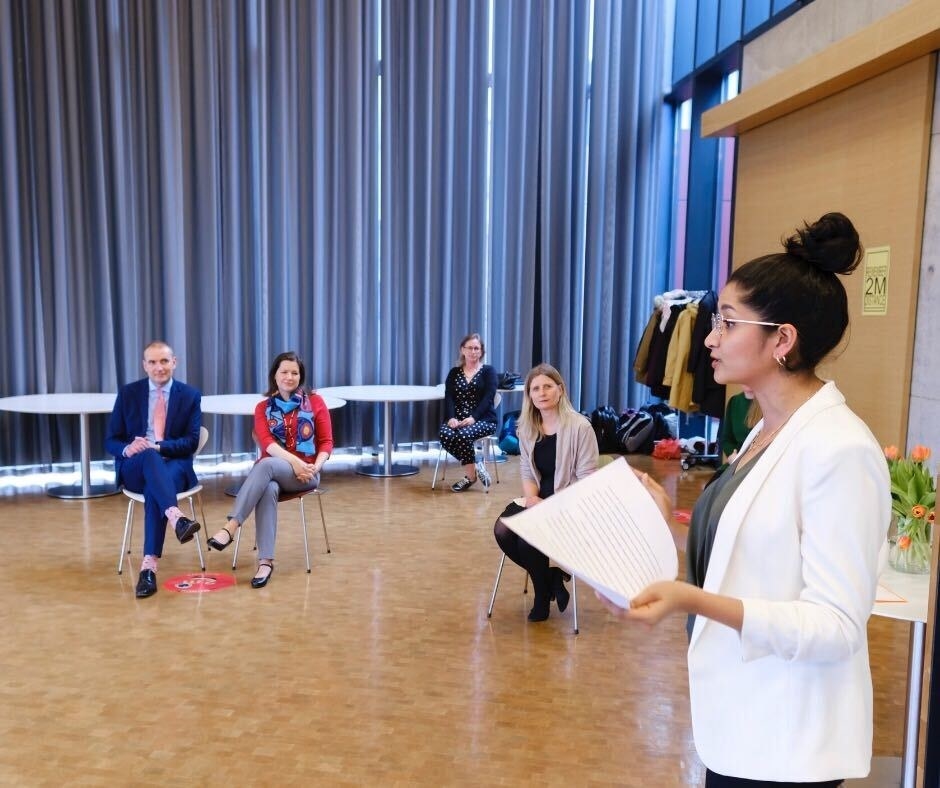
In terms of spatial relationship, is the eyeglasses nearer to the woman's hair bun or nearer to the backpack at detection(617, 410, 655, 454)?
the woman's hair bun

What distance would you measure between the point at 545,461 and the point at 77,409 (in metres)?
3.37

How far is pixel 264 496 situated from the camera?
4.59 metres

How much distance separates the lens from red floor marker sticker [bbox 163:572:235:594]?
434cm

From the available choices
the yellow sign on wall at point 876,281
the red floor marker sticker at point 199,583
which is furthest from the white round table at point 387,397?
the yellow sign on wall at point 876,281

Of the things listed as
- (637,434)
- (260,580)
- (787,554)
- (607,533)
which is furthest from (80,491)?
(787,554)

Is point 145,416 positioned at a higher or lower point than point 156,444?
higher

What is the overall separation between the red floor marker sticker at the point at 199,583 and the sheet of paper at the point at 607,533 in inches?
134

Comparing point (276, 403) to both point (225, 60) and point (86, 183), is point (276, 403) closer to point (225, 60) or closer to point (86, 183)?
point (86, 183)

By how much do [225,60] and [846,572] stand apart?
689cm

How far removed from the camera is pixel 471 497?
6430mm

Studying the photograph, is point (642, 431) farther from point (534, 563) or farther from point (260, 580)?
point (260, 580)

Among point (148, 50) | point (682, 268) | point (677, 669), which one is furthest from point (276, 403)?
point (682, 268)

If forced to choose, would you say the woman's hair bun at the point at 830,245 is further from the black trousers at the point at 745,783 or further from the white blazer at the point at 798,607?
the black trousers at the point at 745,783

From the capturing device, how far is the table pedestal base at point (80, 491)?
6.23 m
